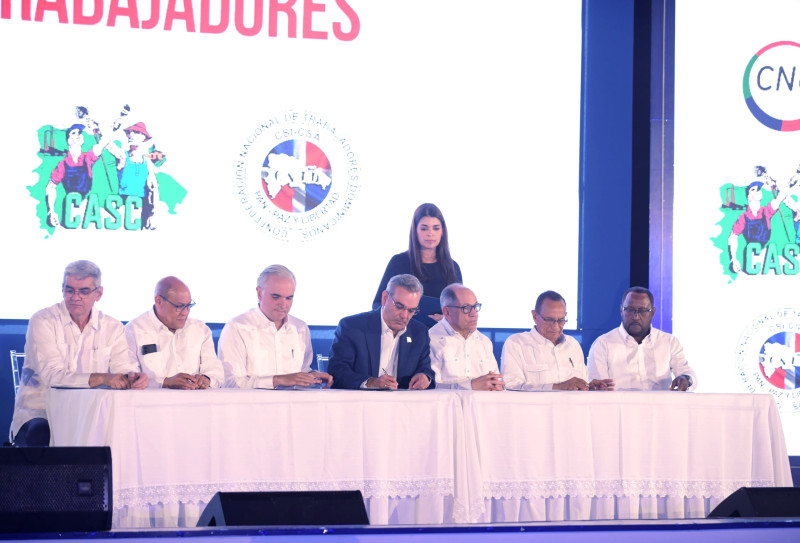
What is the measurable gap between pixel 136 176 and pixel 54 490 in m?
3.57

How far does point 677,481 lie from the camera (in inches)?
155

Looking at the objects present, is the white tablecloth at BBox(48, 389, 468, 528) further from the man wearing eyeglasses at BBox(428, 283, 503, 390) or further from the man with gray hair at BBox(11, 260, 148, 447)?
the man wearing eyeglasses at BBox(428, 283, 503, 390)

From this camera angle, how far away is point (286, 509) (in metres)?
2.55

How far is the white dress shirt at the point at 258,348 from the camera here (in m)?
4.48

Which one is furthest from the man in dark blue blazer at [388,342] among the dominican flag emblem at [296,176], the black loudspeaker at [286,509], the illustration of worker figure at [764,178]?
the illustration of worker figure at [764,178]

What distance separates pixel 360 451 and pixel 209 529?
154 centimetres

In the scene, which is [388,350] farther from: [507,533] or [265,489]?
[507,533]

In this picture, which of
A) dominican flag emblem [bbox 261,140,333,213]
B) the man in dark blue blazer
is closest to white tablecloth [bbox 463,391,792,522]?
the man in dark blue blazer

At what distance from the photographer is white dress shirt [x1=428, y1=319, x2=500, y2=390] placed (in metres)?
4.71

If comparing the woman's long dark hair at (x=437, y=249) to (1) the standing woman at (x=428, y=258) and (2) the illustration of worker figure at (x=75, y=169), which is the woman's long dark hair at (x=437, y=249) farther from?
(2) the illustration of worker figure at (x=75, y=169)

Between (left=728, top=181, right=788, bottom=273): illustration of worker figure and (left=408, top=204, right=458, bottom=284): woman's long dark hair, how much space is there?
7.69 ft

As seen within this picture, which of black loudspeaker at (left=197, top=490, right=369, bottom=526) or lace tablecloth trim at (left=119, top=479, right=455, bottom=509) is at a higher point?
black loudspeaker at (left=197, top=490, right=369, bottom=526)

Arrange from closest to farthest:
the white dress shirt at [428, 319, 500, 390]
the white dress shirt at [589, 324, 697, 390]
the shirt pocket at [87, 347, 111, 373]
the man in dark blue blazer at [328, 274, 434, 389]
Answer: the shirt pocket at [87, 347, 111, 373] → the man in dark blue blazer at [328, 274, 434, 389] → the white dress shirt at [428, 319, 500, 390] → the white dress shirt at [589, 324, 697, 390]

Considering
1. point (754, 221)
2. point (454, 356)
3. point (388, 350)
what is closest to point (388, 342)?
point (388, 350)
